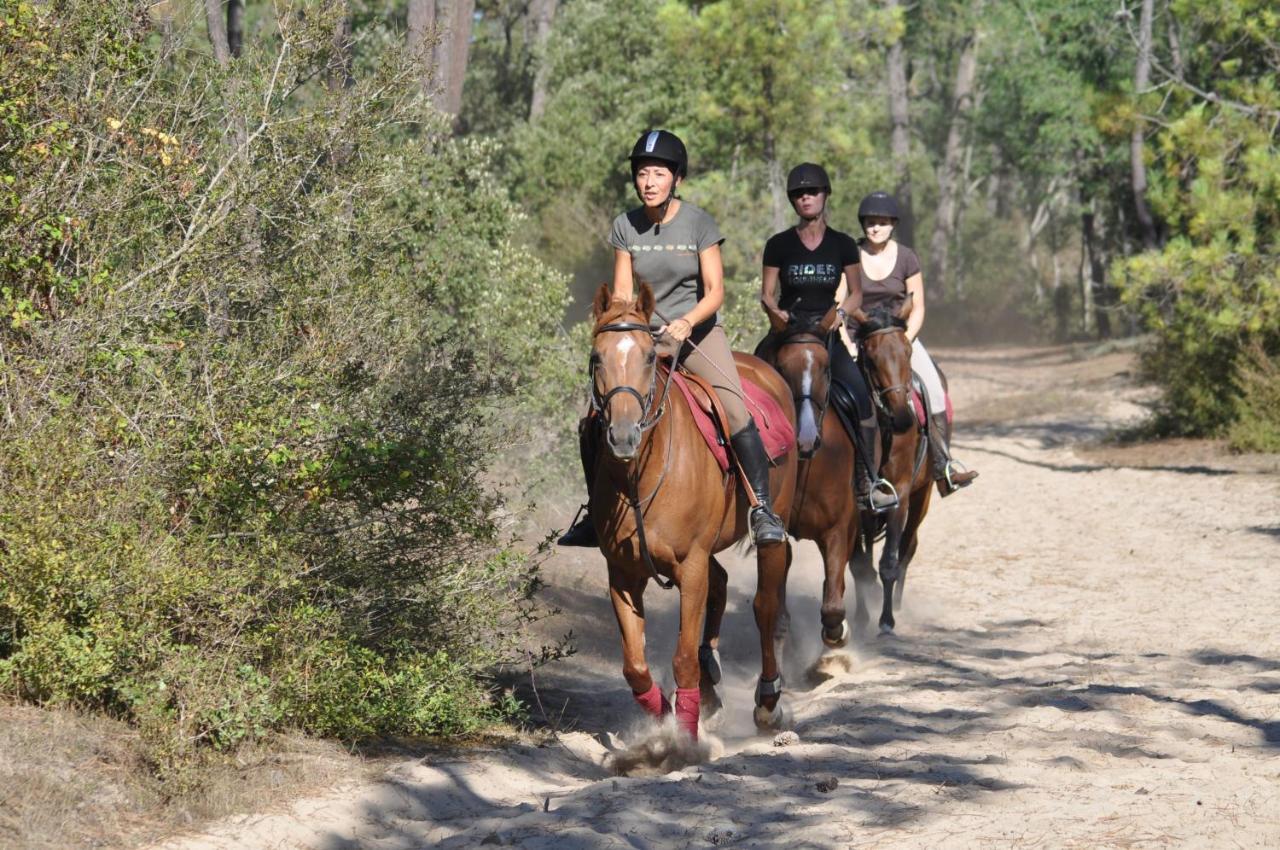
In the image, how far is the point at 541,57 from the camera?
112ft

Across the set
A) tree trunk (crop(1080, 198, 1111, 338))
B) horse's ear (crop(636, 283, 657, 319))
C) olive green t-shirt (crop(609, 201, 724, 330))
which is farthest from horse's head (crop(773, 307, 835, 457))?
tree trunk (crop(1080, 198, 1111, 338))

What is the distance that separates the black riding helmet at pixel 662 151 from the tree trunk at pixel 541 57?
25.7 meters

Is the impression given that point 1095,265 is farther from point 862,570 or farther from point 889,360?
point 889,360

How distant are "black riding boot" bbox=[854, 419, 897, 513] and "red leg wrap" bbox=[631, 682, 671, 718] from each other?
320cm

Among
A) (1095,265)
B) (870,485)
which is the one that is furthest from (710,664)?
(1095,265)

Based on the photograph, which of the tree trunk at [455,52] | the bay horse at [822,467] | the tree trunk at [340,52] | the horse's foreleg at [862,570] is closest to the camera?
the tree trunk at [340,52]

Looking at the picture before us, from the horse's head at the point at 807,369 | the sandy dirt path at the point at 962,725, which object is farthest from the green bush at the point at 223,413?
the horse's head at the point at 807,369

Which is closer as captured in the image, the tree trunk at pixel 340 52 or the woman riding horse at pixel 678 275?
the woman riding horse at pixel 678 275

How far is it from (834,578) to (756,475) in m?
2.06

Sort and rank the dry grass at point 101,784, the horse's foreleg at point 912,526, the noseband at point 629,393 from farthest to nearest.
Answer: the horse's foreleg at point 912,526, the noseband at point 629,393, the dry grass at point 101,784

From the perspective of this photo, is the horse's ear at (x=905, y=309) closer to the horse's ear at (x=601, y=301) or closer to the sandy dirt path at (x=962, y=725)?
the sandy dirt path at (x=962, y=725)

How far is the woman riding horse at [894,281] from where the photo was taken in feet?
38.0

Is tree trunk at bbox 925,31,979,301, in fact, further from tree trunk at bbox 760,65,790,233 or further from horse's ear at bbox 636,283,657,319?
horse's ear at bbox 636,283,657,319

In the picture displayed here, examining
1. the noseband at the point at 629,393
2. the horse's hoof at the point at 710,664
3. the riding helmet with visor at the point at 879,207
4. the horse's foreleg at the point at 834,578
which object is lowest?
the horse's hoof at the point at 710,664
